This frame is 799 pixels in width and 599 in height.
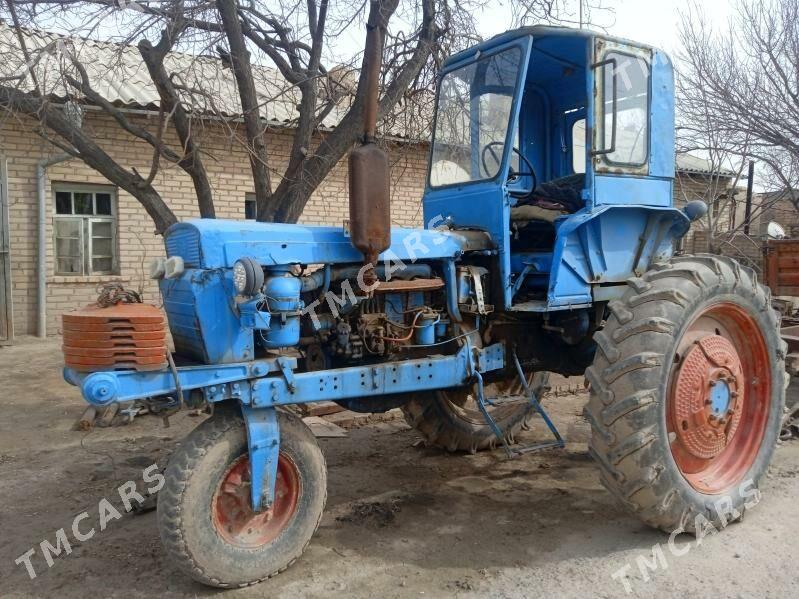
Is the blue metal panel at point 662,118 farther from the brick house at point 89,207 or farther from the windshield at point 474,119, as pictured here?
the brick house at point 89,207

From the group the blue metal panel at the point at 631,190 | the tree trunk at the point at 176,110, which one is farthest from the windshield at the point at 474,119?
the tree trunk at the point at 176,110

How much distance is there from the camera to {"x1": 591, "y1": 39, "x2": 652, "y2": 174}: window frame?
160 inches

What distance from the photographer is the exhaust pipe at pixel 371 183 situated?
319 centimetres

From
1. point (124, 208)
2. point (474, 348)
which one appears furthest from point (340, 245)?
point (124, 208)

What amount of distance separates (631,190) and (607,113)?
49cm

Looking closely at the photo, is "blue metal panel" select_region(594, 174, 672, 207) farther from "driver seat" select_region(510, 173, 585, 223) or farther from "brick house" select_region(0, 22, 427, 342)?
"brick house" select_region(0, 22, 427, 342)

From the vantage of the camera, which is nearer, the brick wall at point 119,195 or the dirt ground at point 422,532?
the dirt ground at point 422,532

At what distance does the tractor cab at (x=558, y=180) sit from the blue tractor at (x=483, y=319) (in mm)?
14

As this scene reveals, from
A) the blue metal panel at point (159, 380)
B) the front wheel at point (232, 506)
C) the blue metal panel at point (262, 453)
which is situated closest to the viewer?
the blue metal panel at point (159, 380)

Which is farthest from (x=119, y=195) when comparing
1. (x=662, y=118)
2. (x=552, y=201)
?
(x=662, y=118)

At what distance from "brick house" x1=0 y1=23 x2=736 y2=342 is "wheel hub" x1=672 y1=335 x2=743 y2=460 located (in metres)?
6.26

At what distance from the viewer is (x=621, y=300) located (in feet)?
12.2

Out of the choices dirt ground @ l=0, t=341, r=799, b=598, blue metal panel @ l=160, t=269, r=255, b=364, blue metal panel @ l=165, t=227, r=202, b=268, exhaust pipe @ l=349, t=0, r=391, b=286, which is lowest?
dirt ground @ l=0, t=341, r=799, b=598

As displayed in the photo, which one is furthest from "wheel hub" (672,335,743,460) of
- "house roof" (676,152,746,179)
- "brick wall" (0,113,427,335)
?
"house roof" (676,152,746,179)
